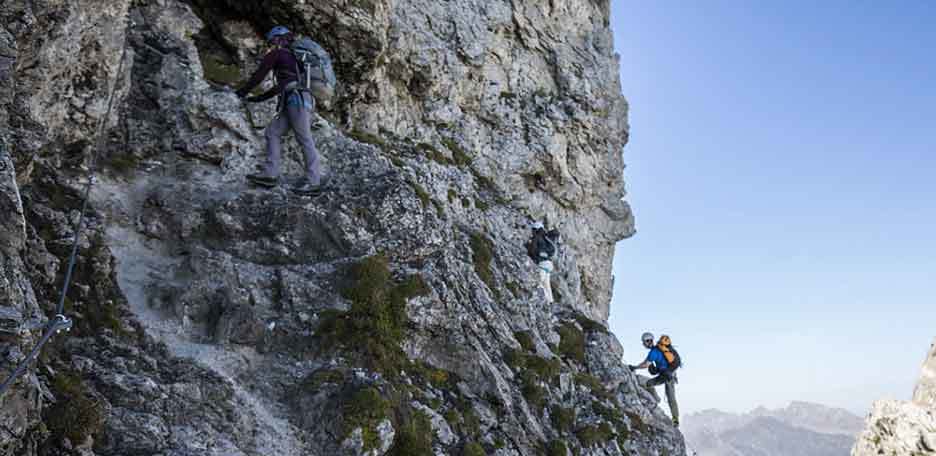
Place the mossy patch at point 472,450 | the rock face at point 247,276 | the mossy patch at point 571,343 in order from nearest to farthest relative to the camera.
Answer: the rock face at point 247,276
the mossy patch at point 472,450
the mossy patch at point 571,343

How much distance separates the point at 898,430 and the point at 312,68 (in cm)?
4986

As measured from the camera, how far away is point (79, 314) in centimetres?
951

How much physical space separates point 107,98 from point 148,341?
626cm

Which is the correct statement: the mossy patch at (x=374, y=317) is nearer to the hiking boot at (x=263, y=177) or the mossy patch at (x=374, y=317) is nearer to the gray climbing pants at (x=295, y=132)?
the gray climbing pants at (x=295, y=132)

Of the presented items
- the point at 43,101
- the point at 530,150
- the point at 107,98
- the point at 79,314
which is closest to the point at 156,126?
the point at 107,98

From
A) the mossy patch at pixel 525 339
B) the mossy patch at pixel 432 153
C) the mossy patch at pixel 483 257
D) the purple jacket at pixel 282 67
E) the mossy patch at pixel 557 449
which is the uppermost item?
the mossy patch at pixel 432 153

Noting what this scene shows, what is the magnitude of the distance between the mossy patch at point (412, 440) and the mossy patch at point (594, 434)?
3.94 metres

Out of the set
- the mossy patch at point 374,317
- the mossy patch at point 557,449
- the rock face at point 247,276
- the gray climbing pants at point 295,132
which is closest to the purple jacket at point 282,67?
the gray climbing pants at point 295,132

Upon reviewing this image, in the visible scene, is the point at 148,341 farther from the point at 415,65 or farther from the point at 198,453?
the point at 415,65

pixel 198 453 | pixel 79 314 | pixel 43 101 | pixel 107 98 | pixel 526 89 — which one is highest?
pixel 526 89

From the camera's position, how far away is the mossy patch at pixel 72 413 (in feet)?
24.4

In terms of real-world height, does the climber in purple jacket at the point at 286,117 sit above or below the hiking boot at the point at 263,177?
above

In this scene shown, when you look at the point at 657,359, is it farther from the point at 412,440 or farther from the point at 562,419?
the point at 412,440

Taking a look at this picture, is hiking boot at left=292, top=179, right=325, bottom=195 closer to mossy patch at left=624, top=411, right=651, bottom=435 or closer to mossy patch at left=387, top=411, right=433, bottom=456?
mossy patch at left=387, top=411, right=433, bottom=456
